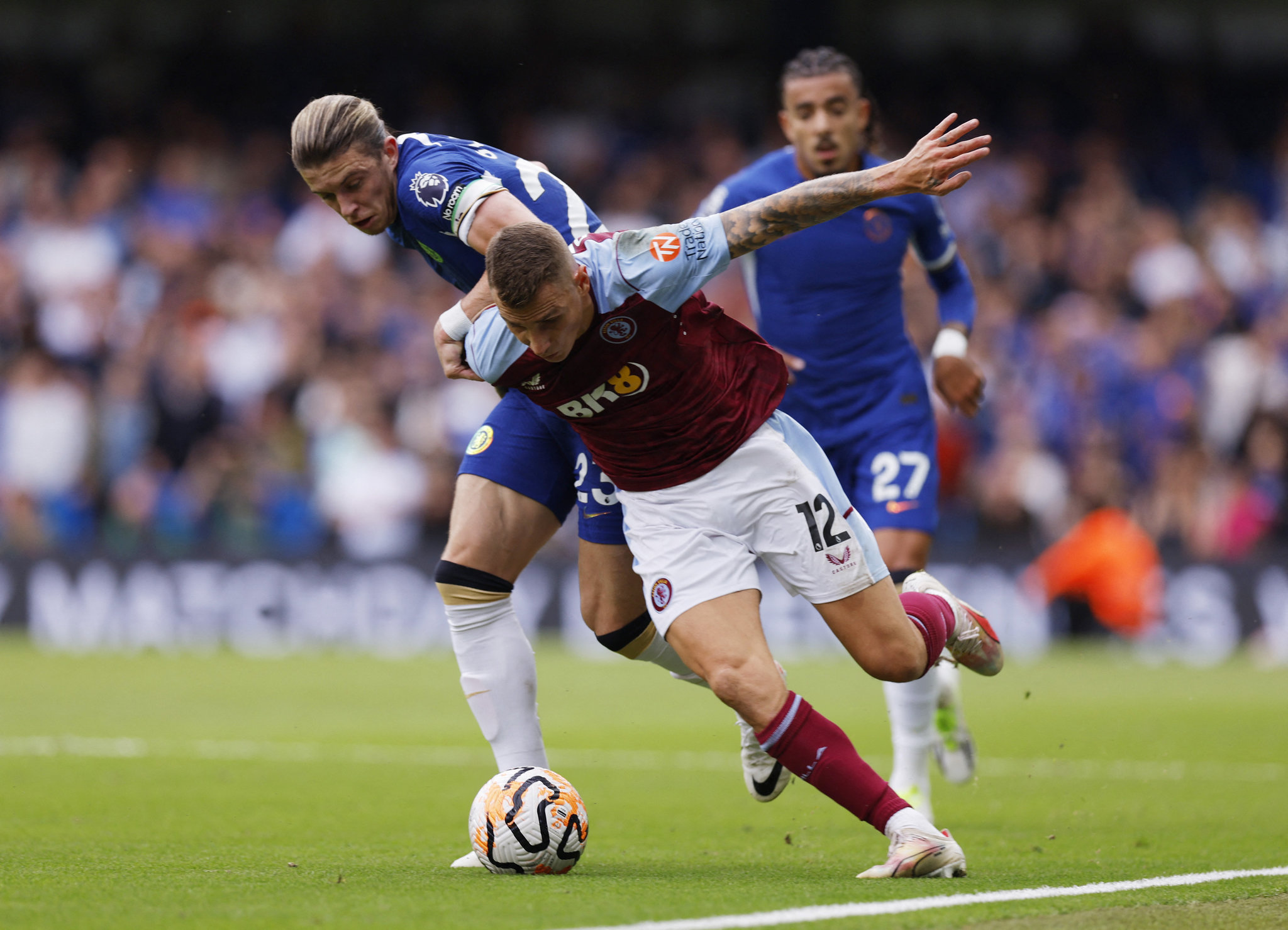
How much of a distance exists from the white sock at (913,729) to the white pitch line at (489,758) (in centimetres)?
172

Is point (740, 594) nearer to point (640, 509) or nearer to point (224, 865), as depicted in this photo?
point (640, 509)

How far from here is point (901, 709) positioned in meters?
6.58

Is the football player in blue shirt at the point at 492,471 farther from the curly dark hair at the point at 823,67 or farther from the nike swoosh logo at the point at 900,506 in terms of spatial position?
the curly dark hair at the point at 823,67

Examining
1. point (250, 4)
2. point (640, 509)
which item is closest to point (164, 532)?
point (250, 4)

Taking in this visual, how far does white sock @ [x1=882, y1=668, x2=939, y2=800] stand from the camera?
6535 mm

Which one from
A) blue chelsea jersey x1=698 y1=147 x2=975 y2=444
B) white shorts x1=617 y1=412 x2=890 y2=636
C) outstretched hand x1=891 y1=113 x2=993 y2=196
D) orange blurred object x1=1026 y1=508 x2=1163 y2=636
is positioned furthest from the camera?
orange blurred object x1=1026 y1=508 x2=1163 y2=636

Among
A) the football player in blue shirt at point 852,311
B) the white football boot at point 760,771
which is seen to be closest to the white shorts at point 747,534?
the white football boot at point 760,771

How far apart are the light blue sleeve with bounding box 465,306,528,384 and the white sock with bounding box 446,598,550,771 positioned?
1.03 metres

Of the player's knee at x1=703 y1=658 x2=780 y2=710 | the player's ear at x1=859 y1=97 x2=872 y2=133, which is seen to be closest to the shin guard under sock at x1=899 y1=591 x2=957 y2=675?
the player's knee at x1=703 y1=658 x2=780 y2=710

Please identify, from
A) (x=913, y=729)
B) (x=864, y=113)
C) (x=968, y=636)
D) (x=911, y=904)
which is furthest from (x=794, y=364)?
(x=911, y=904)

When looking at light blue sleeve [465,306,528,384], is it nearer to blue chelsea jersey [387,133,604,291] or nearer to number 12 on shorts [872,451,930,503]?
blue chelsea jersey [387,133,604,291]

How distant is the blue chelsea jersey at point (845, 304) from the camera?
6.85 meters

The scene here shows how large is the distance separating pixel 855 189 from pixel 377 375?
524 inches

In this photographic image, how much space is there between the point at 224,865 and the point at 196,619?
1159cm
